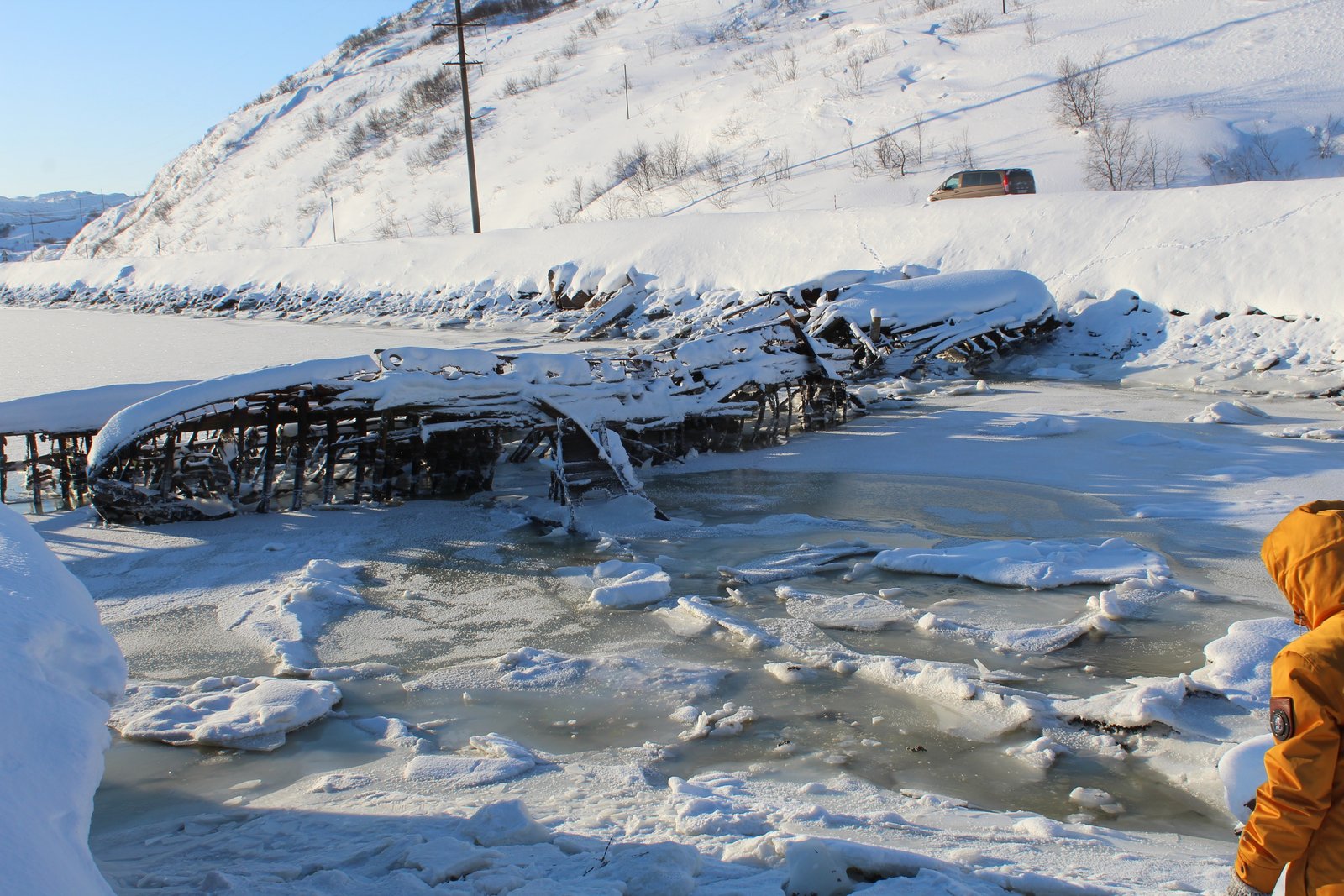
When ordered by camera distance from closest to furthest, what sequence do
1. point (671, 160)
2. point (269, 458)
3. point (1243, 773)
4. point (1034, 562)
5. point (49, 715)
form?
point (49, 715)
point (1243, 773)
point (1034, 562)
point (269, 458)
point (671, 160)

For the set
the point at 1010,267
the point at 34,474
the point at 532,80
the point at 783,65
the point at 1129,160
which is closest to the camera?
the point at 34,474

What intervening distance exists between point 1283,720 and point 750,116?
4072cm

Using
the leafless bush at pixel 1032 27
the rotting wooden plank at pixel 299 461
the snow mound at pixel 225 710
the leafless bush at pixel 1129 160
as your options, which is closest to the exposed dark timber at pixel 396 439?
the rotting wooden plank at pixel 299 461

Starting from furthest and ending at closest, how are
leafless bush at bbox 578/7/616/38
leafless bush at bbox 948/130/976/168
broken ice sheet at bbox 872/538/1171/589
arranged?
1. leafless bush at bbox 578/7/616/38
2. leafless bush at bbox 948/130/976/168
3. broken ice sheet at bbox 872/538/1171/589

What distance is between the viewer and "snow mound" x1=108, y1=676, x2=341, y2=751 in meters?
4.82

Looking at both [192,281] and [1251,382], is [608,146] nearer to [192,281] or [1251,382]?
[192,281]

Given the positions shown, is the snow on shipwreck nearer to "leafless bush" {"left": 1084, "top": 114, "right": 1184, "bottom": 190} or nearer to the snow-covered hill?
"leafless bush" {"left": 1084, "top": 114, "right": 1184, "bottom": 190}

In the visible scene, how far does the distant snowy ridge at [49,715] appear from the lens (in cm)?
201

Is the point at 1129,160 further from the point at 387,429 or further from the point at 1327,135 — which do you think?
the point at 387,429

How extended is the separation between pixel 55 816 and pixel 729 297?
20.0m

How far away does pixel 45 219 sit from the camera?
10669cm

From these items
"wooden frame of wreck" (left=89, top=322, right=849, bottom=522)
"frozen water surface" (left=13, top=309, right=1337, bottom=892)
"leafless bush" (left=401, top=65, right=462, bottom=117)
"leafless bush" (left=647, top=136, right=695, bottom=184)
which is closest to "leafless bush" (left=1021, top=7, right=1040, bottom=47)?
"leafless bush" (left=647, top=136, right=695, bottom=184)

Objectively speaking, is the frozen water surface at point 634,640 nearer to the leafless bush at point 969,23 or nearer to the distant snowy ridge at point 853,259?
the distant snowy ridge at point 853,259

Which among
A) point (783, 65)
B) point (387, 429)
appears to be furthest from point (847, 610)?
point (783, 65)
